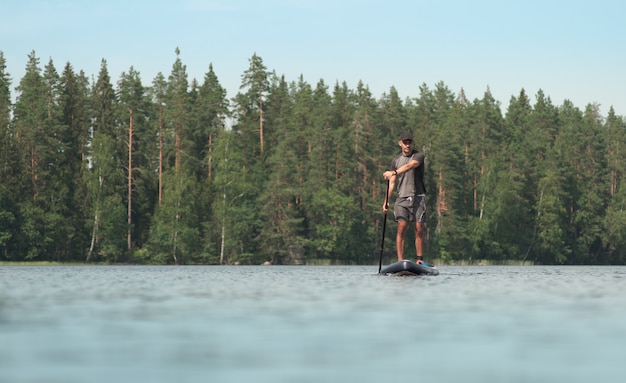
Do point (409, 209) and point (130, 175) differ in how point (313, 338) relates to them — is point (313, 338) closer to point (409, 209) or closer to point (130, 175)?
point (409, 209)

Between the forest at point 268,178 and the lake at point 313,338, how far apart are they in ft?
254

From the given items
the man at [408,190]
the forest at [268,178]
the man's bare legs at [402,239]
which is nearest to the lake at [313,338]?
the man's bare legs at [402,239]

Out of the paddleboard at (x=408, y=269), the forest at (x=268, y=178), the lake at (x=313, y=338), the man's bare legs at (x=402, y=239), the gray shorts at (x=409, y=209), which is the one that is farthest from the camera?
the forest at (x=268, y=178)

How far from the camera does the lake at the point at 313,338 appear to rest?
6367 mm

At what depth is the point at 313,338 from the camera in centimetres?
834

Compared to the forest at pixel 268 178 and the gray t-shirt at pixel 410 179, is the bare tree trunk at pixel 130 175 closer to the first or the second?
the forest at pixel 268 178

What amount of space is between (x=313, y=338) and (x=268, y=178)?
102m

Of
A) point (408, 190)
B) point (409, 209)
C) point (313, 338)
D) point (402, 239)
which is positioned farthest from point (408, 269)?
point (313, 338)

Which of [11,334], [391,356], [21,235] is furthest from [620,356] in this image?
[21,235]

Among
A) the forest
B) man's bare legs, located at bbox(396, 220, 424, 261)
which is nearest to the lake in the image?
man's bare legs, located at bbox(396, 220, 424, 261)

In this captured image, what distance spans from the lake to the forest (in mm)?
77461

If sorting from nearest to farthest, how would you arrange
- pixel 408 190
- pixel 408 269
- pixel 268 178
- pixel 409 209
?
pixel 408 269 < pixel 409 209 < pixel 408 190 < pixel 268 178

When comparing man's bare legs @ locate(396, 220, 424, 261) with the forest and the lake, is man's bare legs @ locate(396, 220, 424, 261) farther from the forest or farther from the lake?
the forest

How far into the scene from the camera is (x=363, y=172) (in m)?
109
